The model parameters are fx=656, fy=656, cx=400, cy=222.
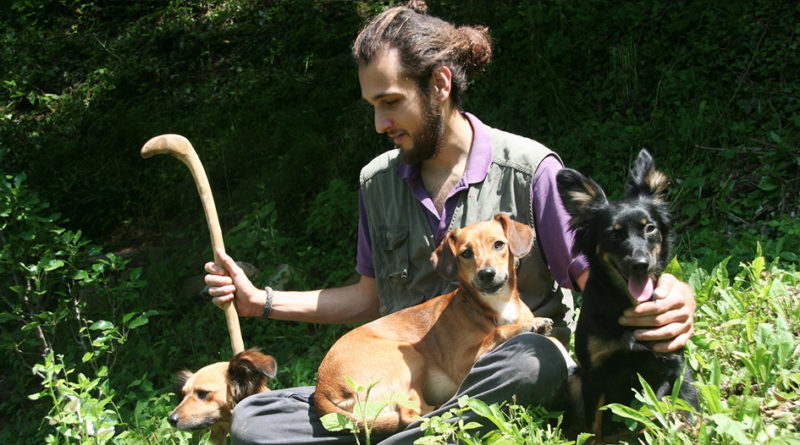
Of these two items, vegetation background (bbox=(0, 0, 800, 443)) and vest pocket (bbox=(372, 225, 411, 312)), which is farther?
vegetation background (bbox=(0, 0, 800, 443))

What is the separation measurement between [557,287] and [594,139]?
10.2ft

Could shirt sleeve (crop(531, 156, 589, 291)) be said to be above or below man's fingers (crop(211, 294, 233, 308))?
above

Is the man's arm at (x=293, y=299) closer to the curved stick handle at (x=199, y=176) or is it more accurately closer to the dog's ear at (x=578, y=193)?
the curved stick handle at (x=199, y=176)

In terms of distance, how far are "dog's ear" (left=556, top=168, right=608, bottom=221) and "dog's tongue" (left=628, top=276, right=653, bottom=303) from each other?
1.19 ft

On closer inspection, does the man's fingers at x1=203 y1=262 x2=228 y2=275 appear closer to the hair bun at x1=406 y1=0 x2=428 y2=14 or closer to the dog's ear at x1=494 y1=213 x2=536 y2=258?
the dog's ear at x1=494 y1=213 x2=536 y2=258

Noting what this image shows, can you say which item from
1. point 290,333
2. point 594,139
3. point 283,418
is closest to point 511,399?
point 283,418

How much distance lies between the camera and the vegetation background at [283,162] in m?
4.05

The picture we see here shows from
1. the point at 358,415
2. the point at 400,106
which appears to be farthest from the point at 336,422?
the point at 400,106

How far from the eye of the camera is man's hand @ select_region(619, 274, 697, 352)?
246 centimetres

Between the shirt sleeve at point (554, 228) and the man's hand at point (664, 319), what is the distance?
0.43 m

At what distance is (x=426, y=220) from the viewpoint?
11.2 feet

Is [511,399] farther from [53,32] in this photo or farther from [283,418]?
[53,32]

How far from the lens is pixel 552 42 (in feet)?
21.6

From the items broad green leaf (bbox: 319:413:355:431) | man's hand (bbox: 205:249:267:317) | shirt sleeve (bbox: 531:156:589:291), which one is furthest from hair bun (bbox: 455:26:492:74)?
broad green leaf (bbox: 319:413:355:431)
